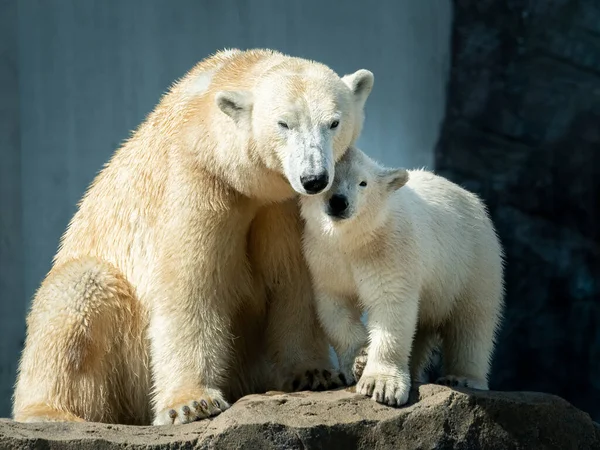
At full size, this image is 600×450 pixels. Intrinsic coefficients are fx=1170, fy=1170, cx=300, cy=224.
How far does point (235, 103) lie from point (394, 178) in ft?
2.15

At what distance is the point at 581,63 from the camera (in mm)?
8484

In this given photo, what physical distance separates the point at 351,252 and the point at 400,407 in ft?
1.93

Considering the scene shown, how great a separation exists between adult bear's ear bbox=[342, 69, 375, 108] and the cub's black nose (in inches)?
19.2

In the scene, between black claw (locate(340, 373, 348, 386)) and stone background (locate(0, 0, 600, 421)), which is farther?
stone background (locate(0, 0, 600, 421))

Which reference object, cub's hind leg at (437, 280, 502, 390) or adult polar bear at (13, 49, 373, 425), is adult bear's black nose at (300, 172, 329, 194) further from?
cub's hind leg at (437, 280, 502, 390)

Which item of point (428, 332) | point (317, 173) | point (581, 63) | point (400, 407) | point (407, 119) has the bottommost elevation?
point (400, 407)

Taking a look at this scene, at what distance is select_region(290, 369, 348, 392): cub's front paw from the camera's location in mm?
4648

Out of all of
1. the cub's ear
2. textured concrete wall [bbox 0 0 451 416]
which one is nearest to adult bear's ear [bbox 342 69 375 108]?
the cub's ear

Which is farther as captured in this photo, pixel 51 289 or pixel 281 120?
pixel 51 289

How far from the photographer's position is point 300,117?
4.15 meters

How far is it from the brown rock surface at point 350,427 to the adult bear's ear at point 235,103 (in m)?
1.05

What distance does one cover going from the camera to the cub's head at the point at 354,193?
13.6 feet

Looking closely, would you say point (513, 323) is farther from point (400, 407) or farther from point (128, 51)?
point (400, 407)

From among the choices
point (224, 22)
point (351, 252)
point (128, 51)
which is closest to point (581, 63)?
point (224, 22)
